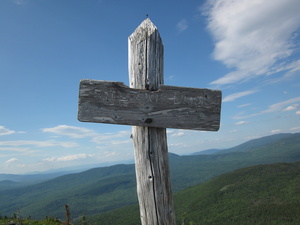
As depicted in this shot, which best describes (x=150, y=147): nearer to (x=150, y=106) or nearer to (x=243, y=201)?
(x=150, y=106)

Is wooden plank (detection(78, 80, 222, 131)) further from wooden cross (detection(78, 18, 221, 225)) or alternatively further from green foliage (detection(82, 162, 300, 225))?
green foliage (detection(82, 162, 300, 225))

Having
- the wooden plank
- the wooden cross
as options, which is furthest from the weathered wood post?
the wooden plank

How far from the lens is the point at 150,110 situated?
8.04 feet

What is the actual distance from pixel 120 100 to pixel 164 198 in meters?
1.26

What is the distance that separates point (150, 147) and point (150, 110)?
1.44ft

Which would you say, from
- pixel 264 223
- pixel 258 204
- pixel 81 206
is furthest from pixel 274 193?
pixel 81 206

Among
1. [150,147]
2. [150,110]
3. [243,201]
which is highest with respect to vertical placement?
[150,110]

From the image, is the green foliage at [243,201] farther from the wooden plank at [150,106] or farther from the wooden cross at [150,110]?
the wooden plank at [150,106]

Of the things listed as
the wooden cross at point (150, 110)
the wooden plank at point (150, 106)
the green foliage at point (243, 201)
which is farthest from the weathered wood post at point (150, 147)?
the green foliage at point (243, 201)

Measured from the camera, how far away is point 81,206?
18025cm

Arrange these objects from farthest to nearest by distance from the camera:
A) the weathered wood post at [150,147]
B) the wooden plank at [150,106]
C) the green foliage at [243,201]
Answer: the green foliage at [243,201] → the weathered wood post at [150,147] → the wooden plank at [150,106]

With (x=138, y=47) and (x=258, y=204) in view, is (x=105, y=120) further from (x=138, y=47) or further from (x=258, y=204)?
(x=258, y=204)

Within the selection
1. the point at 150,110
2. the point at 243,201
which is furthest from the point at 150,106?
the point at 243,201

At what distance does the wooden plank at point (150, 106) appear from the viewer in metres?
2.34
